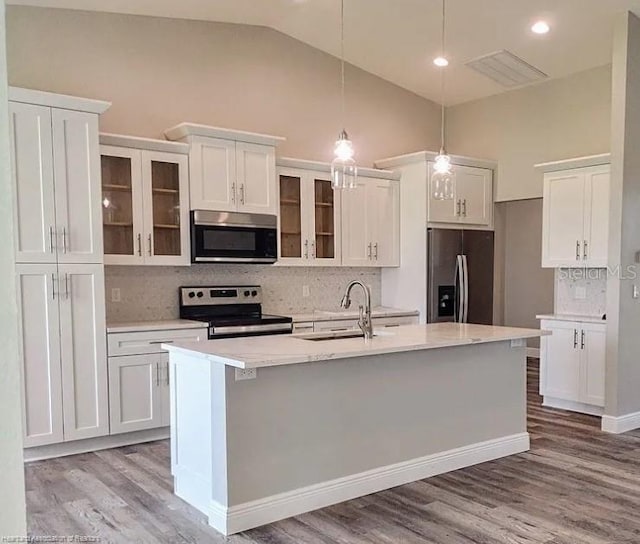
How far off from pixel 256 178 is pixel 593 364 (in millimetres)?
3355

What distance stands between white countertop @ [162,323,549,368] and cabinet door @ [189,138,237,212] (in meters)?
1.77

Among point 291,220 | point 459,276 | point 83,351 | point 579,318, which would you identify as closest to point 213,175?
point 291,220

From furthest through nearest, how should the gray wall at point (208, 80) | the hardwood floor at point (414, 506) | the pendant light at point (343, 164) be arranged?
the gray wall at point (208, 80) → the pendant light at point (343, 164) → the hardwood floor at point (414, 506)

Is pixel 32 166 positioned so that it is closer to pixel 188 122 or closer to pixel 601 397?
pixel 188 122

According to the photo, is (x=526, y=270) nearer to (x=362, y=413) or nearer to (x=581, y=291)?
(x=581, y=291)

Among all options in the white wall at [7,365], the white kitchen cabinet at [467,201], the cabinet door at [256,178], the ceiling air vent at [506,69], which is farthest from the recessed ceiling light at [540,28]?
the white wall at [7,365]

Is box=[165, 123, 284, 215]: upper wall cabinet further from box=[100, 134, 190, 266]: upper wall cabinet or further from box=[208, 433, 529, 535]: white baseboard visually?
box=[208, 433, 529, 535]: white baseboard

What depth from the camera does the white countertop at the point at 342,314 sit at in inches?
211

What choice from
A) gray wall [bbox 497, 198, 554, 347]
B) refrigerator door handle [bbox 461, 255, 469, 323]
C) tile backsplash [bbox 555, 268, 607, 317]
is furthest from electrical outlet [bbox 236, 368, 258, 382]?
gray wall [bbox 497, 198, 554, 347]

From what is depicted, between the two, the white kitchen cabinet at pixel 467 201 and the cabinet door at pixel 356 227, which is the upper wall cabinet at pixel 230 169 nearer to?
the cabinet door at pixel 356 227

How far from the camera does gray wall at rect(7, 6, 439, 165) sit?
4492 mm

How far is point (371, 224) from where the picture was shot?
6059mm

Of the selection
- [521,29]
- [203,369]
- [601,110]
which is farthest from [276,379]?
[601,110]

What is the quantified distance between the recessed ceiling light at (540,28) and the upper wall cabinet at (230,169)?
2366 millimetres
